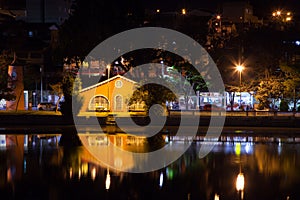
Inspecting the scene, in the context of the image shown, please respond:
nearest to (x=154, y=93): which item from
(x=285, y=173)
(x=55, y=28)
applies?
(x=285, y=173)

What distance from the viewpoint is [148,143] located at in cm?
2448

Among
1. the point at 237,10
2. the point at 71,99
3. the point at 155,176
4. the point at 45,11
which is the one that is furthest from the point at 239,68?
the point at 45,11

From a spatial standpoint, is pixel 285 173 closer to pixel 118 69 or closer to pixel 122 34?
pixel 122 34

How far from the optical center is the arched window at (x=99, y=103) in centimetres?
4981

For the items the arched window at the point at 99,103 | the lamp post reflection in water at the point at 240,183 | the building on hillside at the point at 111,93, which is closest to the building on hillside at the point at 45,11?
the arched window at the point at 99,103

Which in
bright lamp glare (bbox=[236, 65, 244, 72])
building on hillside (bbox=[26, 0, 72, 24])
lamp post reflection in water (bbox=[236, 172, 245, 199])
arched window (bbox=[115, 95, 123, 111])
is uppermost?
building on hillside (bbox=[26, 0, 72, 24])

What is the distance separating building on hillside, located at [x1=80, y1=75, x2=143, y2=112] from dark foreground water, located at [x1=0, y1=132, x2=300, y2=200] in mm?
26516

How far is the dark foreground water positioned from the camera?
12.5 m

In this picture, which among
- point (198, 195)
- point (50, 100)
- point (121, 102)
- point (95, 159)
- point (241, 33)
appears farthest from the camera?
point (50, 100)

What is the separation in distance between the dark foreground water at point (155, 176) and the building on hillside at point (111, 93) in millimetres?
26516

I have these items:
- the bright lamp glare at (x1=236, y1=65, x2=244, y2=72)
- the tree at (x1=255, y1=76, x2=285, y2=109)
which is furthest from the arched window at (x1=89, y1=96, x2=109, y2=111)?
the tree at (x1=255, y1=76, x2=285, y2=109)

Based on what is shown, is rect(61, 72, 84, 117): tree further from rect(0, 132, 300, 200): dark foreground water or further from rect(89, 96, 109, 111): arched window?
rect(0, 132, 300, 200): dark foreground water

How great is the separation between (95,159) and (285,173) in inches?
258

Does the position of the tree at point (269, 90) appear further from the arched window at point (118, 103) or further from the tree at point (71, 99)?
the tree at point (71, 99)
